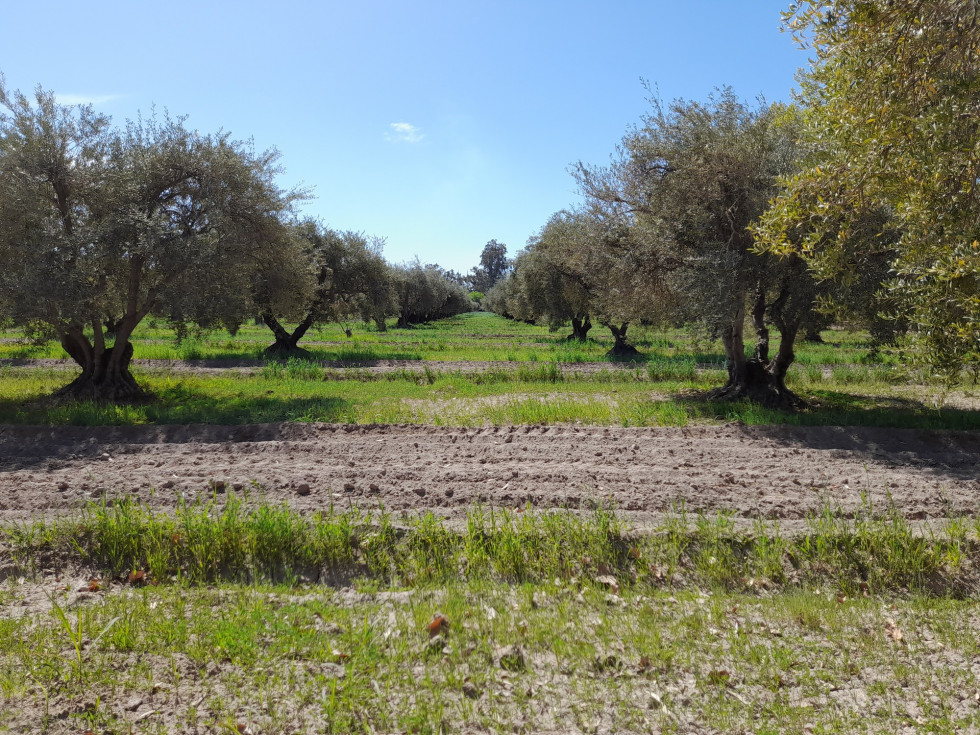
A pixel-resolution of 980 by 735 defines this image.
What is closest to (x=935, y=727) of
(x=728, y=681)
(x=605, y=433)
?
(x=728, y=681)

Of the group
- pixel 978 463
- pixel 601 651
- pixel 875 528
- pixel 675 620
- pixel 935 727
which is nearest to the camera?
pixel 935 727

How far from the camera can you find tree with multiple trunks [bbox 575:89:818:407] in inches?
486

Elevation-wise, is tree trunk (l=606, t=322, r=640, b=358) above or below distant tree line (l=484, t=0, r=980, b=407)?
below

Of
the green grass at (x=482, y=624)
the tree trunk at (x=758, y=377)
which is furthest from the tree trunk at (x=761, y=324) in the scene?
the green grass at (x=482, y=624)

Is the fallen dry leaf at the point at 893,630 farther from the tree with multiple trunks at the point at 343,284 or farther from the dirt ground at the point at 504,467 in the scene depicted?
the tree with multiple trunks at the point at 343,284

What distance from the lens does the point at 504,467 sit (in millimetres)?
8773

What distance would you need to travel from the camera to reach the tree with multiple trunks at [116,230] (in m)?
13.4

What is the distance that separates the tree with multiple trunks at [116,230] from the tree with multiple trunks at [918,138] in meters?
→ 13.0

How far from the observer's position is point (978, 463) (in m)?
9.30

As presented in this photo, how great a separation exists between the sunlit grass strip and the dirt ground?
84cm

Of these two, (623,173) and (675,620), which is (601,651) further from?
(623,173)

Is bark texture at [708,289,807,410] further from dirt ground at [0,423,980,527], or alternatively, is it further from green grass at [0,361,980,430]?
dirt ground at [0,423,980,527]

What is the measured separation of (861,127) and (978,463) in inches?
242

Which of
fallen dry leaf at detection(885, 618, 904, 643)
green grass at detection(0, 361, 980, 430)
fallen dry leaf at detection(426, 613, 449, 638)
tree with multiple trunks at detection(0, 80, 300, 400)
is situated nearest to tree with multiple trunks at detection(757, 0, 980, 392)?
fallen dry leaf at detection(885, 618, 904, 643)
